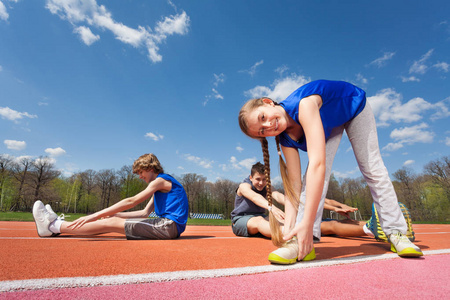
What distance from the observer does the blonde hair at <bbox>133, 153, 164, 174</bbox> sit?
4.06 m

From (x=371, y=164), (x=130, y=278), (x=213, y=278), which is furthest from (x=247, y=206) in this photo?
(x=130, y=278)

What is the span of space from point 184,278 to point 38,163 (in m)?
52.6

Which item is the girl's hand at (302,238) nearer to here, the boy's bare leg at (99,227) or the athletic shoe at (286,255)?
the athletic shoe at (286,255)

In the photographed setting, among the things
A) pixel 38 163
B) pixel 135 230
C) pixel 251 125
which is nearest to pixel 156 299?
pixel 251 125

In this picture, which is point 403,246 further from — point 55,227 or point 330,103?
point 55,227

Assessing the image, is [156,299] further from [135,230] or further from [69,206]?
[69,206]

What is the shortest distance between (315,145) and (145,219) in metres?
2.95

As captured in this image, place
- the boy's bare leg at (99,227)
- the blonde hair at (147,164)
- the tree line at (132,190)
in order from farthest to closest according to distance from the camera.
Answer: the tree line at (132,190) → the blonde hair at (147,164) → the boy's bare leg at (99,227)

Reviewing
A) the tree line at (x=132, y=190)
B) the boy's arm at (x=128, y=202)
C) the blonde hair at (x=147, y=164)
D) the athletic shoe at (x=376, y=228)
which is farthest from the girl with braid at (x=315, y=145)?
the tree line at (x=132, y=190)

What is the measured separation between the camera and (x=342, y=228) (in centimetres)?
432

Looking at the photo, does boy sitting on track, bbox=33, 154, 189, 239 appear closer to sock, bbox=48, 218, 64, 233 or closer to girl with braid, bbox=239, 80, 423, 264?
sock, bbox=48, 218, 64, 233

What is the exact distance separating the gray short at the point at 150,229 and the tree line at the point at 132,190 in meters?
41.5

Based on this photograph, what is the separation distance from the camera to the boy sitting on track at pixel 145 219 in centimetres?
368

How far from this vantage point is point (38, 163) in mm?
42750
